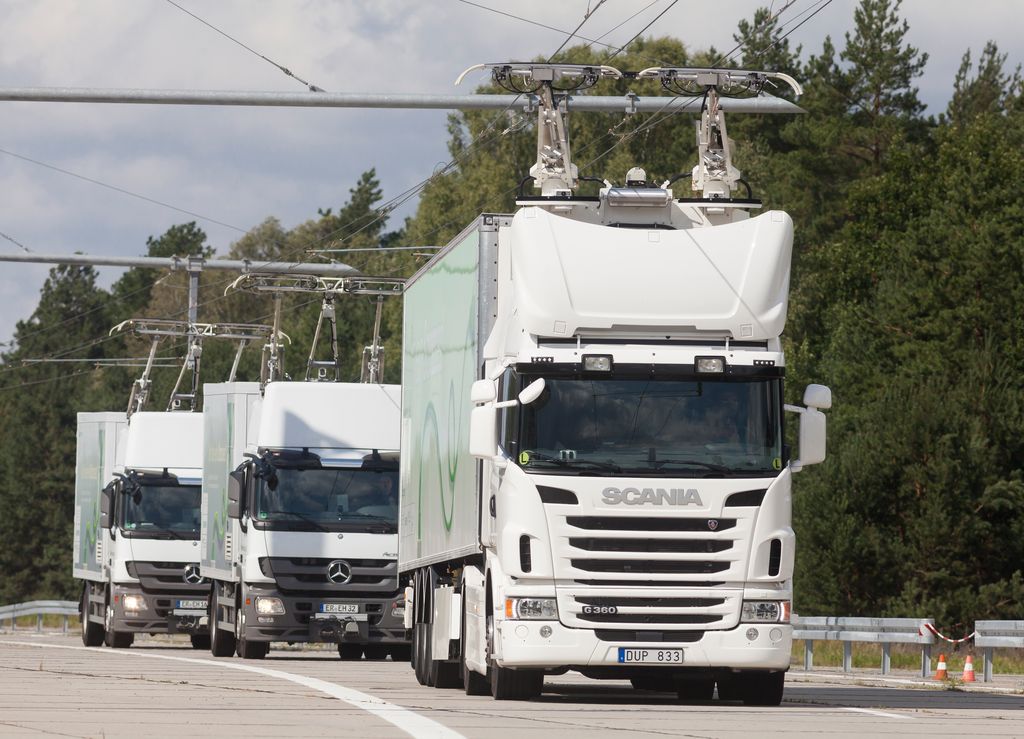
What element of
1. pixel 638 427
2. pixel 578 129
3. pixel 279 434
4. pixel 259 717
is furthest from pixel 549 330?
pixel 578 129

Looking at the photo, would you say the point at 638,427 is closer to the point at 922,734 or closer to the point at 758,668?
the point at 758,668

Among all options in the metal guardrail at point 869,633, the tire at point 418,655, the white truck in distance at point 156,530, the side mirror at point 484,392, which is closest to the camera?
the side mirror at point 484,392

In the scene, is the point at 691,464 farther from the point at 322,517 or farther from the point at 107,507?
the point at 107,507

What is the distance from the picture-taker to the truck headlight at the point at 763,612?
17031mm

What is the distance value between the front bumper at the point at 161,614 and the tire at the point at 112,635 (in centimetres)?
47

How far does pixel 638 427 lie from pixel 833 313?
46.3m

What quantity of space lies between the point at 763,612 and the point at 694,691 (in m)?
2.80

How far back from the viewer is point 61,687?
19.7m

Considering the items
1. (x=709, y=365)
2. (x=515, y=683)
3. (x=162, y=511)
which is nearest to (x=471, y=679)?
(x=515, y=683)

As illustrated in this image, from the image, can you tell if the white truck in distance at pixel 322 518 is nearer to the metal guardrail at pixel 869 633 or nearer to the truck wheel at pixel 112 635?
the metal guardrail at pixel 869 633

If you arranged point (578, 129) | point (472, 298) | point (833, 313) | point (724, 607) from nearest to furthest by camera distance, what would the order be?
point (724, 607) → point (472, 298) → point (833, 313) → point (578, 129)

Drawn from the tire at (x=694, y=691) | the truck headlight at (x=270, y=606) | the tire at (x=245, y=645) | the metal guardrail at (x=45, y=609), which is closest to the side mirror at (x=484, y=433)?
the tire at (x=694, y=691)

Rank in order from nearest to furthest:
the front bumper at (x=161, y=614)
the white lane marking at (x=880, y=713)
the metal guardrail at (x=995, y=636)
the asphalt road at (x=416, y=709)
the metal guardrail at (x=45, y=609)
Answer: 1. the asphalt road at (x=416, y=709)
2. the white lane marking at (x=880, y=713)
3. the metal guardrail at (x=995, y=636)
4. the front bumper at (x=161, y=614)
5. the metal guardrail at (x=45, y=609)

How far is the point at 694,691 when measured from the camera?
19688mm
